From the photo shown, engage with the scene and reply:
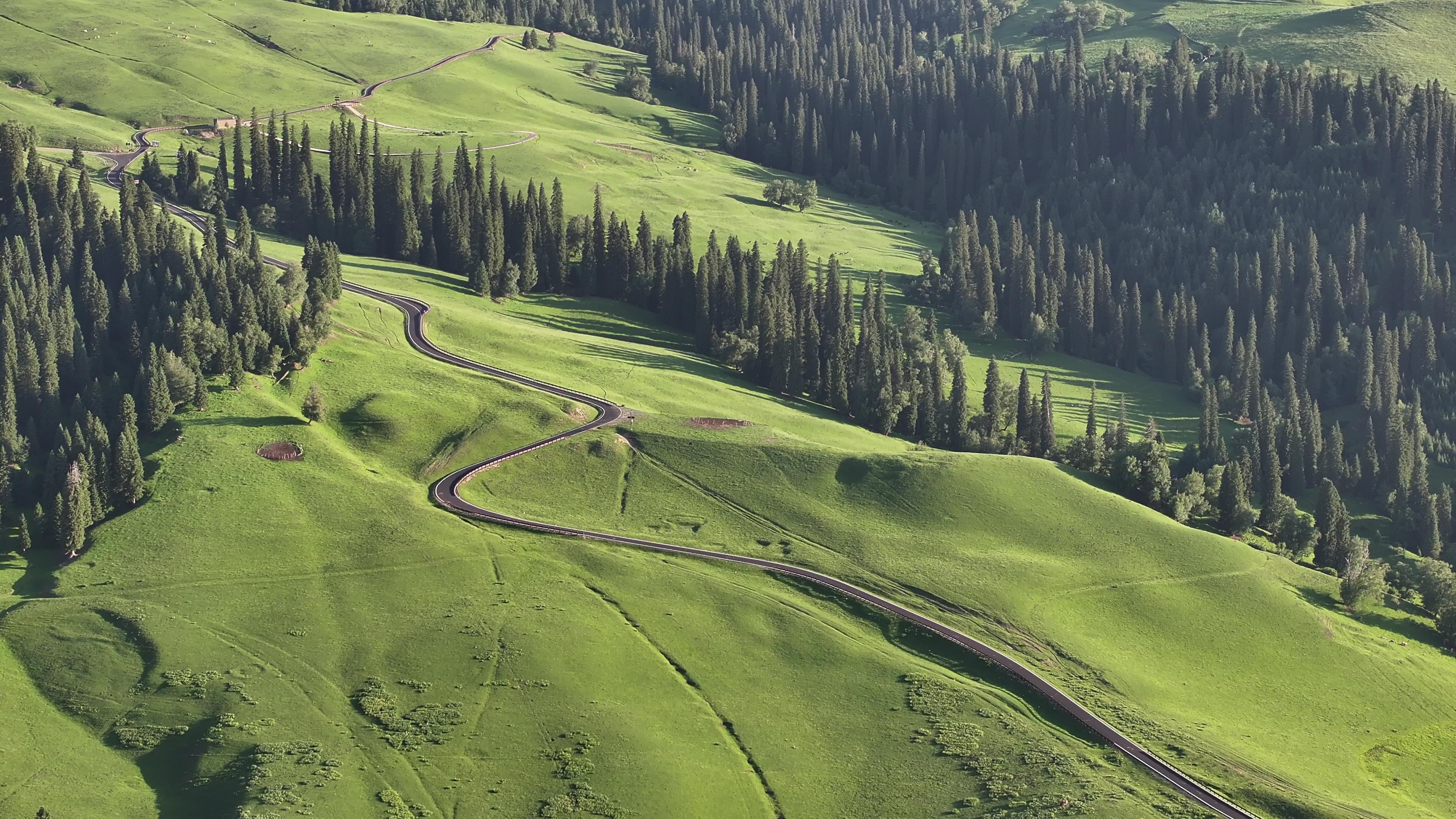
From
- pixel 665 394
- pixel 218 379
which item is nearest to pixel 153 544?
pixel 218 379

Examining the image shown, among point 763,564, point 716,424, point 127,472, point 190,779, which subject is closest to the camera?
point 190,779

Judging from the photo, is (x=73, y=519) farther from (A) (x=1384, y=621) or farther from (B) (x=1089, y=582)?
(A) (x=1384, y=621)

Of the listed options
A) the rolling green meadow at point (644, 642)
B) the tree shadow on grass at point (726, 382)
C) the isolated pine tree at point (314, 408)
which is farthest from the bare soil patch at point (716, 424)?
the isolated pine tree at point (314, 408)

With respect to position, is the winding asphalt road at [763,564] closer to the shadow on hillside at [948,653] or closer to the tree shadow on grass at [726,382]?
the shadow on hillside at [948,653]

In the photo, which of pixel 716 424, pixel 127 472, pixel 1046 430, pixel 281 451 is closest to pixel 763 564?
pixel 716 424

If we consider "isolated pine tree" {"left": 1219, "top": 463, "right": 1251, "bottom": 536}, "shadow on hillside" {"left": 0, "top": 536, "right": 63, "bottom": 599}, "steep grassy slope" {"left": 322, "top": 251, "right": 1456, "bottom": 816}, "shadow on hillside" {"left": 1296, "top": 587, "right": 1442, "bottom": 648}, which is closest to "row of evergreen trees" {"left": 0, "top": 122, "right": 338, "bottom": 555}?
"shadow on hillside" {"left": 0, "top": 536, "right": 63, "bottom": 599}

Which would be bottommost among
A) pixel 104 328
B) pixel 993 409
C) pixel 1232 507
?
pixel 1232 507

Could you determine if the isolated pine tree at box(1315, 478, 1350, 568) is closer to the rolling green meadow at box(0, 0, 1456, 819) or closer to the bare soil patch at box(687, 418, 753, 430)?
the rolling green meadow at box(0, 0, 1456, 819)
